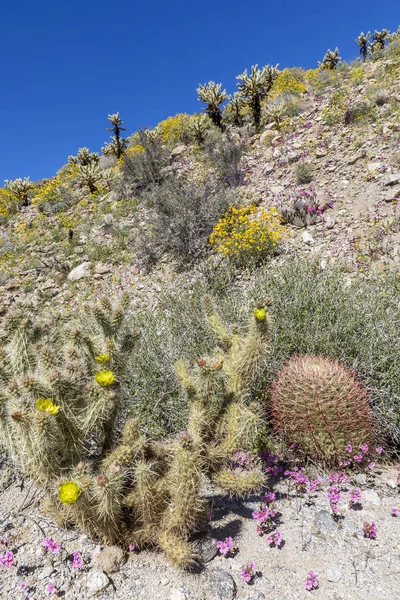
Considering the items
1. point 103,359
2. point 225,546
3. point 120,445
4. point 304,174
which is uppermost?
point 304,174

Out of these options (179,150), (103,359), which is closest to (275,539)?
(103,359)

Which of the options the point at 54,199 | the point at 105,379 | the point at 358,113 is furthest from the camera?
the point at 54,199

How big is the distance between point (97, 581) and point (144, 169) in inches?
407

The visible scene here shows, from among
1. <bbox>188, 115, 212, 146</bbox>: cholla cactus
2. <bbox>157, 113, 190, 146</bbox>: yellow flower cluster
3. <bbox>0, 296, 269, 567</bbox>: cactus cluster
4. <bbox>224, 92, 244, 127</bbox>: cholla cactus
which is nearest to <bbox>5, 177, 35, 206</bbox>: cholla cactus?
<bbox>157, 113, 190, 146</bbox>: yellow flower cluster

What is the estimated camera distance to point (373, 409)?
3207mm

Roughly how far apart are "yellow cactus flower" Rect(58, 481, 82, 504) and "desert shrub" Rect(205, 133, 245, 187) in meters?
8.17

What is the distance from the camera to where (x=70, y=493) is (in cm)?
179

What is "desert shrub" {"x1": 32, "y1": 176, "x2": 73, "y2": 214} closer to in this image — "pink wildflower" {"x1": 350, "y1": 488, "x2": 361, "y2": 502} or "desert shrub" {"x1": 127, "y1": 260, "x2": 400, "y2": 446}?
"desert shrub" {"x1": 127, "y1": 260, "x2": 400, "y2": 446}

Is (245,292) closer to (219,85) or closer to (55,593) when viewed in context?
(55,593)

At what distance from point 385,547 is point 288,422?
94 cm

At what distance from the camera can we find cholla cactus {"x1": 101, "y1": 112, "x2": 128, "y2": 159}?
13595 millimetres

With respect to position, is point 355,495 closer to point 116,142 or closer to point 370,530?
point 370,530

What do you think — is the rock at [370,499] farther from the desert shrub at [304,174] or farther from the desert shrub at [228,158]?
the desert shrub at [228,158]

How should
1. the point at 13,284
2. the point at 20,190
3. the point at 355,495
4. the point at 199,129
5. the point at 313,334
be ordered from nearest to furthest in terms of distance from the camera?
1. the point at 355,495
2. the point at 313,334
3. the point at 13,284
4. the point at 199,129
5. the point at 20,190
